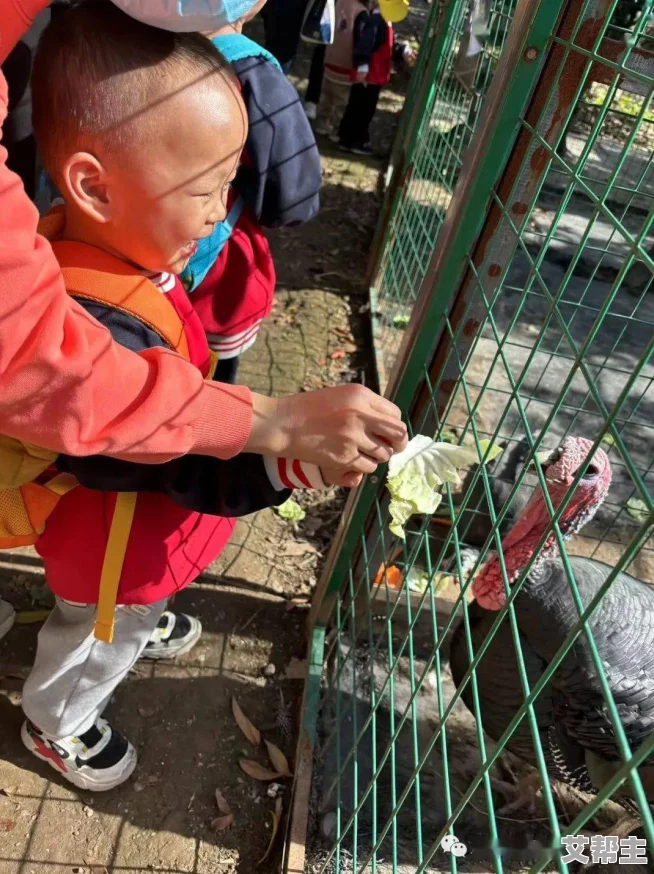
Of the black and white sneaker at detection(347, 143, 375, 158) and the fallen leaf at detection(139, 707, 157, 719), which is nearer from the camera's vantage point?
the fallen leaf at detection(139, 707, 157, 719)

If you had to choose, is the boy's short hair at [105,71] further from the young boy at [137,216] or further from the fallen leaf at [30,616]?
the fallen leaf at [30,616]

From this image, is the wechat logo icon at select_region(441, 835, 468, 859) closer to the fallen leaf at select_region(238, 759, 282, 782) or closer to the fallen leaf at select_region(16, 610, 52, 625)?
the fallen leaf at select_region(238, 759, 282, 782)

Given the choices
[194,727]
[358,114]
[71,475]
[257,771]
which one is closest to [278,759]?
[257,771]

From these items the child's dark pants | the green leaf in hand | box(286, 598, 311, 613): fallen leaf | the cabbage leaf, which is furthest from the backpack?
the child's dark pants

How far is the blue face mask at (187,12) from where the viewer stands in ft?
3.23

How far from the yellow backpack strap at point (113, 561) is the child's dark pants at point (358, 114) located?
6468mm

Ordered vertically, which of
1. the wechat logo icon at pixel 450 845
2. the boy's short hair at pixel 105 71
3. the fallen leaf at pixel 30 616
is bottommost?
the fallen leaf at pixel 30 616

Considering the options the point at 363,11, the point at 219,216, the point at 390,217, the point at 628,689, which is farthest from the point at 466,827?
the point at 363,11

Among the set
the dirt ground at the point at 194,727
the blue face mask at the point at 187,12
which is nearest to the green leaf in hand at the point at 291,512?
the dirt ground at the point at 194,727

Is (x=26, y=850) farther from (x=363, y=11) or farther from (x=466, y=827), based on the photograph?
(x=363, y=11)

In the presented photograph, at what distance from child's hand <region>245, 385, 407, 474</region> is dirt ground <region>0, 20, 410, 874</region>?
145 centimetres

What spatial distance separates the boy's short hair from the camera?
1115 millimetres

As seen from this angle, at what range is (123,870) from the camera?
194 centimetres

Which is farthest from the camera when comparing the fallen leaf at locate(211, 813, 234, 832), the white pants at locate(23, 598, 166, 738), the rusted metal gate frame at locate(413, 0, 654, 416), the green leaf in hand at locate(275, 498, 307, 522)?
the green leaf in hand at locate(275, 498, 307, 522)
